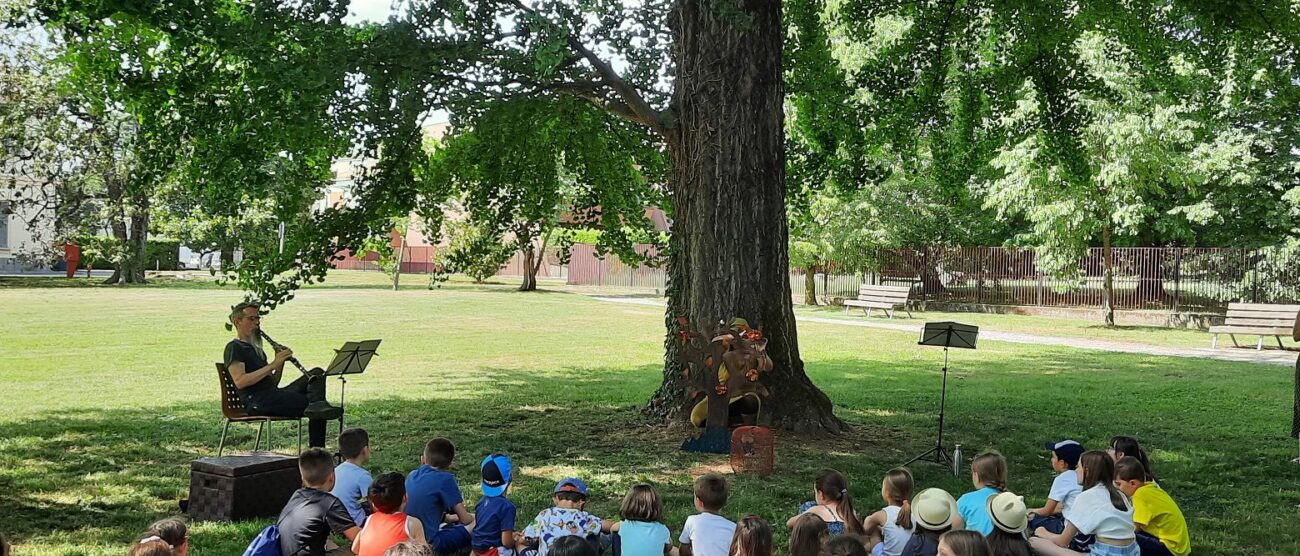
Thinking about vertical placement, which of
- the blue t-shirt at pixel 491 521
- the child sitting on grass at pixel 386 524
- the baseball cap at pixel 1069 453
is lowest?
the blue t-shirt at pixel 491 521

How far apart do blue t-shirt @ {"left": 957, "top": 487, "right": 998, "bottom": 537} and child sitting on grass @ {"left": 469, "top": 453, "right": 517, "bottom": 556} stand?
2.31m

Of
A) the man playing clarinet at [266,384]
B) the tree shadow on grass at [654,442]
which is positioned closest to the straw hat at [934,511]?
the tree shadow on grass at [654,442]

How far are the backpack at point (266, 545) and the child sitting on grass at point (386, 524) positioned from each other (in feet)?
1.17

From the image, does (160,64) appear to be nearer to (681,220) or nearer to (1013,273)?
(681,220)

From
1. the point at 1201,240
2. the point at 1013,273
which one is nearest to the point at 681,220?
the point at 1013,273

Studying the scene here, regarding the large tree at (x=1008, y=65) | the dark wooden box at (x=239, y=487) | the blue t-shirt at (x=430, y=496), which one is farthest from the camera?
the large tree at (x=1008, y=65)

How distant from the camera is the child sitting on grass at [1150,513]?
550 cm

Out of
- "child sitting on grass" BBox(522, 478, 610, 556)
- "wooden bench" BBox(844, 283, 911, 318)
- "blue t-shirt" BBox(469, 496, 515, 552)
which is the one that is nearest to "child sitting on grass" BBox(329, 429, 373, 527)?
"blue t-shirt" BBox(469, 496, 515, 552)

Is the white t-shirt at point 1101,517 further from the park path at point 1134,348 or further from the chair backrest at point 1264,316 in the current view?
the chair backrest at point 1264,316

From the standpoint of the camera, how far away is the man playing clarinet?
26.4 feet

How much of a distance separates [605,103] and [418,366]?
7.23m

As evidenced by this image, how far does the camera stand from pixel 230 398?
8.09 m

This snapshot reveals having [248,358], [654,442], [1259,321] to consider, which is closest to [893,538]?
[654,442]

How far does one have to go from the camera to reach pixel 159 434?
9.83m
